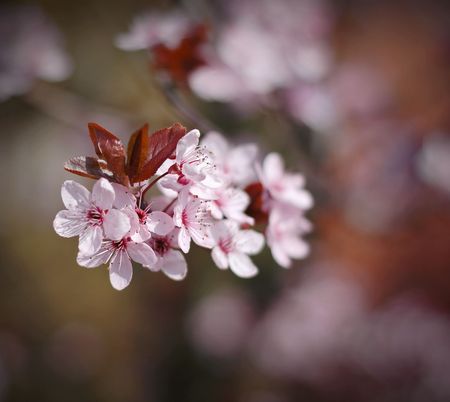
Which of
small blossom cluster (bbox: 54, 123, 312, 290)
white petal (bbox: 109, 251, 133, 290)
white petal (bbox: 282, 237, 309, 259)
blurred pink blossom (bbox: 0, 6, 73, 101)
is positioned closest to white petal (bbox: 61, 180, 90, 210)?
small blossom cluster (bbox: 54, 123, 312, 290)

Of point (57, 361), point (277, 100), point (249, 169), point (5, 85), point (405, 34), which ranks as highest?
point (405, 34)

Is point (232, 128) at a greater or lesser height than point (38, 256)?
greater

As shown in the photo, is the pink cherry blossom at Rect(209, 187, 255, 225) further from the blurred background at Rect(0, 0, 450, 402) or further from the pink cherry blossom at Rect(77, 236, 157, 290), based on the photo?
the blurred background at Rect(0, 0, 450, 402)

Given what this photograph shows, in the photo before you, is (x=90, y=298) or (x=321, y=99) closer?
(x=321, y=99)

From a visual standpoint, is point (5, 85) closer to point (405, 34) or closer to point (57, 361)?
point (57, 361)

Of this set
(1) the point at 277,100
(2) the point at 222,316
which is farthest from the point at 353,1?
(2) the point at 222,316

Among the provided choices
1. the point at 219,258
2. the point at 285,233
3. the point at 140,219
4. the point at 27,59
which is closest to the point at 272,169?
the point at 285,233

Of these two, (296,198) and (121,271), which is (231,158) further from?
Result: (121,271)

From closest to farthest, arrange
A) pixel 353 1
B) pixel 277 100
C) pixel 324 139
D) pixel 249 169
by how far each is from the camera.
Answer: pixel 249 169 < pixel 277 100 < pixel 324 139 < pixel 353 1

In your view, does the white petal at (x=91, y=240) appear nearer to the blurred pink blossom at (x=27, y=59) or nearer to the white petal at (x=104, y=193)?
the white petal at (x=104, y=193)
